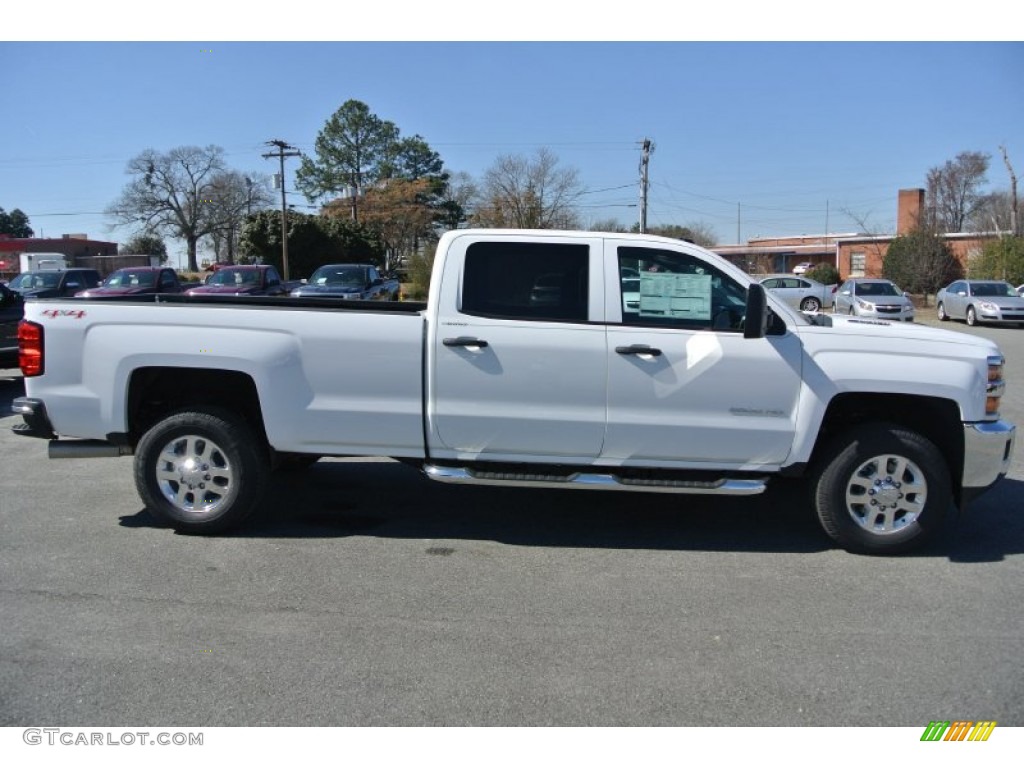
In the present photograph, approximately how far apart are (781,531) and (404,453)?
272cm

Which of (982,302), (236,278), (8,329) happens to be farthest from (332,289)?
(982,302)

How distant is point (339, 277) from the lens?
2370cm

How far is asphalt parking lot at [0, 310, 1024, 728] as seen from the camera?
3.51 m

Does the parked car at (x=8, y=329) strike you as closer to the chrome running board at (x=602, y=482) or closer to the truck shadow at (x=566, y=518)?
the truck shadow at (x=566, y=518)

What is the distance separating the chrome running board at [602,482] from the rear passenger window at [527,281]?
1020 millimetres

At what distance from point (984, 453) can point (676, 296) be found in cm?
214

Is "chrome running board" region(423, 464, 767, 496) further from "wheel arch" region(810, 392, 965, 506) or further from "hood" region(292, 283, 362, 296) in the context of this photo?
"hood" region(292, 283, 362, 296)

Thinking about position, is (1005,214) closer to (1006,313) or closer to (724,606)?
(1006,313)

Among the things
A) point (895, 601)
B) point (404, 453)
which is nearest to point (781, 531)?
point (895, 601)

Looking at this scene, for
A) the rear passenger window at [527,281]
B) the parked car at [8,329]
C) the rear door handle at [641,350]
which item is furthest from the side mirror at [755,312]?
the parked car at [8,329]

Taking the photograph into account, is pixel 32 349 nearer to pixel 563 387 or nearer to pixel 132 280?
pixel 563 387

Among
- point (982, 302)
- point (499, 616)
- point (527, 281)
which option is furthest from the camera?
point (982, 302)

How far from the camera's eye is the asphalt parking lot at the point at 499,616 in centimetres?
351
